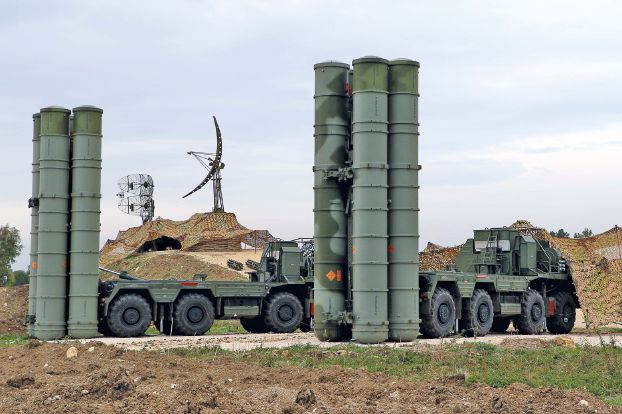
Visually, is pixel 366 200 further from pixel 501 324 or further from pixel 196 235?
pixel 196 235

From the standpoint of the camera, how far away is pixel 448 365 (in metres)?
20.6

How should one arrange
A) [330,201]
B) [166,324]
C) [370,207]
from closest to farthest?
[370,207]
[330,201]
[166,324]

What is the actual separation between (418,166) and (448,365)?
826cm

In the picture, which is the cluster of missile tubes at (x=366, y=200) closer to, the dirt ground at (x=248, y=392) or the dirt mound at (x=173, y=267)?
the dirt ground at (x=248, y=392)

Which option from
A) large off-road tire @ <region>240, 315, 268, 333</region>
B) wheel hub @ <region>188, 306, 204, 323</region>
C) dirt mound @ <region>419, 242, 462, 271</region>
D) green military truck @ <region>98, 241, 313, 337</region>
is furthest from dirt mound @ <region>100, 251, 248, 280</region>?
wheel hub @ <region>188, 306, 204, 323</region>

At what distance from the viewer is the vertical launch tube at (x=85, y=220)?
100 ft

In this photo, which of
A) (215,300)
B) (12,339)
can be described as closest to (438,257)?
(215,300)

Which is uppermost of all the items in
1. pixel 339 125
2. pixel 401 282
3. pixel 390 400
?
pixel 339 125

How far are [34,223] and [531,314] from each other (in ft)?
52.0

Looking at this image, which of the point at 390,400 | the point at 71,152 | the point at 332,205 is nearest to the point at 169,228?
the point at 71,152

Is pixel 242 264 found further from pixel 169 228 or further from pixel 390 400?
pixel 390 400

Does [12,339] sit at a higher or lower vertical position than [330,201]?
lower

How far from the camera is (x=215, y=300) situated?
1307 inches

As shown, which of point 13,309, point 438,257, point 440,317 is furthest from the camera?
point 438,257
